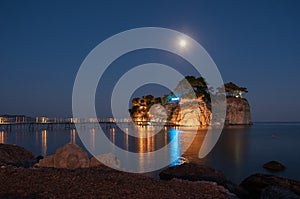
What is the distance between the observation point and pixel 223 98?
4286 inches

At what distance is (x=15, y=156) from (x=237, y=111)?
10406cm

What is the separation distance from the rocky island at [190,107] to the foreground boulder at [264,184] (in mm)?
74602

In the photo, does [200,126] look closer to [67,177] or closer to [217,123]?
[217,123]

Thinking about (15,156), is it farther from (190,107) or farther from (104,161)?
(190,107)

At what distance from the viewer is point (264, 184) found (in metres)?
12.7

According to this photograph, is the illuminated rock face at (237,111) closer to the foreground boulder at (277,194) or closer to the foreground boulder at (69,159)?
the foreground boulder at (69,159)

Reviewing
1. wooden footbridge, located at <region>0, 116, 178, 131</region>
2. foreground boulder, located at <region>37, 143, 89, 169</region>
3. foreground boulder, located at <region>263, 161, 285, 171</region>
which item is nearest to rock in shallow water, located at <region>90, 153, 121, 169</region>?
foreground boulder, located at <region>37, 143, 89, 169</region>

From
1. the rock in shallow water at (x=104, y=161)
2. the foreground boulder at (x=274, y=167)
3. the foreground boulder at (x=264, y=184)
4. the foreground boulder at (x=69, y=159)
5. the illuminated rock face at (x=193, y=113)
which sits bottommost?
the foreground boulder at (x=274, y=167)

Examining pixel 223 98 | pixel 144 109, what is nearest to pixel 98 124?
pixel 144 109

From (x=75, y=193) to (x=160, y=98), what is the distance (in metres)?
109

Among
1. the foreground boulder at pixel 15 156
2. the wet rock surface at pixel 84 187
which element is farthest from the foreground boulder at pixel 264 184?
the foreground boulder at pixel 15 156

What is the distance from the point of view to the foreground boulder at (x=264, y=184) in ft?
40.3

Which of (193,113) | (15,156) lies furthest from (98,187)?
(193,113)

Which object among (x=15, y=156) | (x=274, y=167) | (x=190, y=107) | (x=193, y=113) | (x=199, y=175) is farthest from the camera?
(x=190, y=107)
